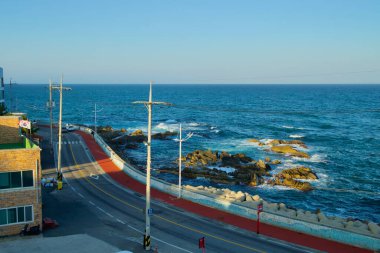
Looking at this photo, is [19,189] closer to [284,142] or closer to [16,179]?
[16,179]

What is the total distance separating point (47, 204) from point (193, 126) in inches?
3047

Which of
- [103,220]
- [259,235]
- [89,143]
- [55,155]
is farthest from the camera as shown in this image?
[89,143]

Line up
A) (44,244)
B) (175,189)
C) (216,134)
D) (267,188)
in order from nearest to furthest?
(44,244), (175,189), (267,188), (216,134)

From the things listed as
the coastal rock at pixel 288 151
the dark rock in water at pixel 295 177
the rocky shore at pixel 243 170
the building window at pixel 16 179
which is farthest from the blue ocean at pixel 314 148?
the building window at pixel 16 179

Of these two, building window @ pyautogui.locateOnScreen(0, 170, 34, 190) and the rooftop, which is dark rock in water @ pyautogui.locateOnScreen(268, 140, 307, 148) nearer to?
the rooftop

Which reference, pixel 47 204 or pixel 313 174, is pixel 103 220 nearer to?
pixel 47 204

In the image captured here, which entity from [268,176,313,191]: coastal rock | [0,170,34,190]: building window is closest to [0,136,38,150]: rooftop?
[0,170,34,190]: building window

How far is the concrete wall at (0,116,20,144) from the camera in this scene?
104 feet

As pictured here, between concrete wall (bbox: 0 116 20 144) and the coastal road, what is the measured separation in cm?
727

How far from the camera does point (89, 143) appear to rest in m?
64.2

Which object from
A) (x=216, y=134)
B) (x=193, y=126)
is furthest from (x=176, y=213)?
(x=193, y=126)

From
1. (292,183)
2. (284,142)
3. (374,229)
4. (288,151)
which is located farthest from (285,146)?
(374,229)

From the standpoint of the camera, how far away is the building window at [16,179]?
2591 cm

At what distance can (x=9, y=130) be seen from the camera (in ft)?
105
